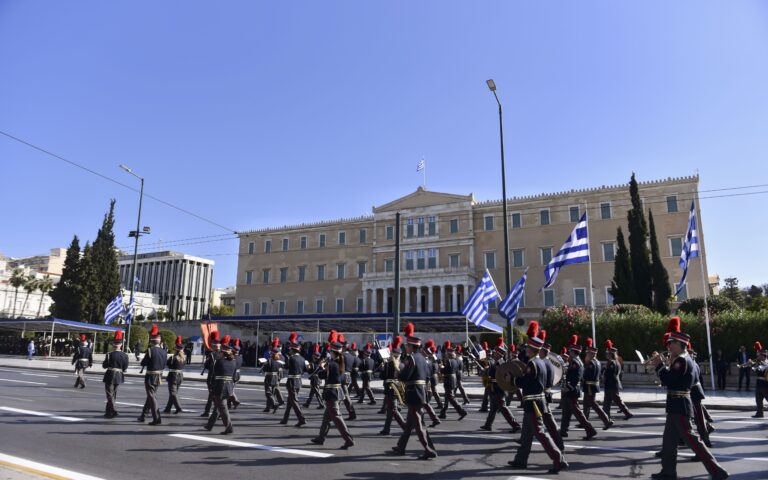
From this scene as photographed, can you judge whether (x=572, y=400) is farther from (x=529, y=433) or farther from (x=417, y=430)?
(x=417, y=430)

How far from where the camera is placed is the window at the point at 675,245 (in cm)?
5178

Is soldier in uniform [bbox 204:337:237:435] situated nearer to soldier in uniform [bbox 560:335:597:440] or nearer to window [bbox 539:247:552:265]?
soldier in uniform [bbox 560:335:597:440]

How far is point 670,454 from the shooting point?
22.6ft

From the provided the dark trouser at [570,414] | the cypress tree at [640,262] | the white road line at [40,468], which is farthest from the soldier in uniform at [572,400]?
the cypress tree at [640,262]

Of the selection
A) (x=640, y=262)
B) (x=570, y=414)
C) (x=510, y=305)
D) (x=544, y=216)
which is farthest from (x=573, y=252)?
(x=544, y=216)

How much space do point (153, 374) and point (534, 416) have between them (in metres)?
8.23

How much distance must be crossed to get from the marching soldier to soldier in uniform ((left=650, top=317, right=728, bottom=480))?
312 centimetres

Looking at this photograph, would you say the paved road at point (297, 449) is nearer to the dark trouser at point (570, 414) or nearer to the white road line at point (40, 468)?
the white road line at point (40, 468)

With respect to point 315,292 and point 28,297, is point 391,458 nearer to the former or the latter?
point 315,292

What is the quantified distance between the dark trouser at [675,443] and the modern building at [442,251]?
46.2 meters

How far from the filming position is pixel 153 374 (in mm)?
11664

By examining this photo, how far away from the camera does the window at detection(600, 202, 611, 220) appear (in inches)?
2157

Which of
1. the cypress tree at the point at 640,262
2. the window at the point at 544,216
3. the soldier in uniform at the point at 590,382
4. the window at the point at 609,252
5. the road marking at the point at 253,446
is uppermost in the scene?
the window at the point at 544,216

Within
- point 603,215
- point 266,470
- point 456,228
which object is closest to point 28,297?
point 456,228
